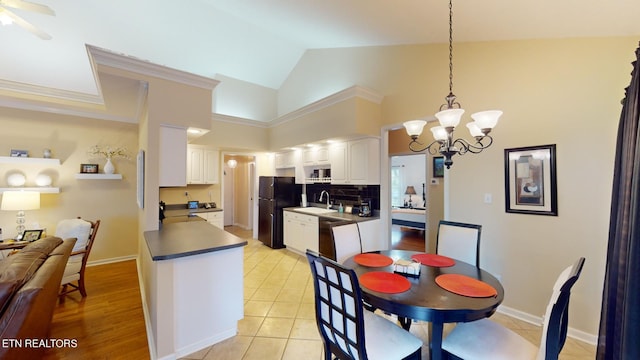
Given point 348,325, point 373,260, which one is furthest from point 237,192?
point 348,325

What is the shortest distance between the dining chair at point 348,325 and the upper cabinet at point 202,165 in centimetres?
408

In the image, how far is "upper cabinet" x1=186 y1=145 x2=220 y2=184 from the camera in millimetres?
4728

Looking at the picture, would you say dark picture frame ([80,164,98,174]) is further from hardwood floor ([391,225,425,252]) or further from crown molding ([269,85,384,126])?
hardwood floor ([391,225,425,252])

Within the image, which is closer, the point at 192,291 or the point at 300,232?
the point at 192,291

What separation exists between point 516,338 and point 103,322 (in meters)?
3.64

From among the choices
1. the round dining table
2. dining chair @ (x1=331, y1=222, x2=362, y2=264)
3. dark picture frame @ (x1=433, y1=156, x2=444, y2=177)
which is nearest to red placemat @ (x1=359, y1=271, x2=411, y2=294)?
the round dining table

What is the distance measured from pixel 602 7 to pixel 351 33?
2.47 m

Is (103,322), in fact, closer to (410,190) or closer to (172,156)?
(172,156)

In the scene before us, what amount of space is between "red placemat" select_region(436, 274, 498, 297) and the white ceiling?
217 centimetres

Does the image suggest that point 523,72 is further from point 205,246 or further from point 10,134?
point 10,134

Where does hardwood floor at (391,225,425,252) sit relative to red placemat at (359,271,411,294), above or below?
below

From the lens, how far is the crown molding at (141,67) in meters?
2.21

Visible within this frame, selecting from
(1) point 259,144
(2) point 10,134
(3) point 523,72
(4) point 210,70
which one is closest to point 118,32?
(4) point 210,70

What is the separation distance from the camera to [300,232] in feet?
14.9
